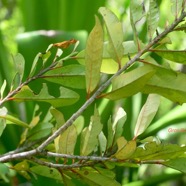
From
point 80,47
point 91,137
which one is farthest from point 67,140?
point 80,47

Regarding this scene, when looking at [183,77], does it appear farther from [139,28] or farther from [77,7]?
[77,7]

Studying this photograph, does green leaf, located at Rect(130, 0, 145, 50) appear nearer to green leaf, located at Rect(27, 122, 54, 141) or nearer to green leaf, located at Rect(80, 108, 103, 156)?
green leaf, located at Rect(80, 108, 103, 156)

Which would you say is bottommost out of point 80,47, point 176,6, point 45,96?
point 80,47

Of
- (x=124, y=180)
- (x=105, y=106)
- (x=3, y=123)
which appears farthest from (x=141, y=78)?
(x=124, y=180)

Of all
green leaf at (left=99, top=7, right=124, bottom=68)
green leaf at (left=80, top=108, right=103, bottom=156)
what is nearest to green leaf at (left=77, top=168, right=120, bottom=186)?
green leaf at (left=80, top=108, right=103, bottom=156)

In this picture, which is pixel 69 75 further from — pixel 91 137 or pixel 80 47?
pixel 80 47

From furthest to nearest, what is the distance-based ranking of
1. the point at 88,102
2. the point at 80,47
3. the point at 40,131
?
the point at 80,47 < the point at 40,131 < the point at 88,102
